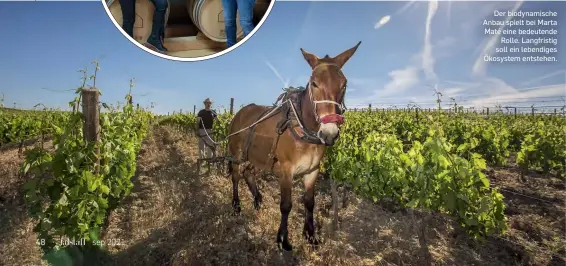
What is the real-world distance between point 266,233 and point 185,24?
3.46 m

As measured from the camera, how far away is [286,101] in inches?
170

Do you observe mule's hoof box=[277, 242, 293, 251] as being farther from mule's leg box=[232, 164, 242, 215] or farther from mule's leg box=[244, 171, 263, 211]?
mule's leg box=[244, 171, 263, 211]

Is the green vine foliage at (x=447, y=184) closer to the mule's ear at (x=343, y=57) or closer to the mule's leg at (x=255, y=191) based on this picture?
the mule's ear at (x=343, y=57)

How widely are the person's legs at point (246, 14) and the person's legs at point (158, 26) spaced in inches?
17.7

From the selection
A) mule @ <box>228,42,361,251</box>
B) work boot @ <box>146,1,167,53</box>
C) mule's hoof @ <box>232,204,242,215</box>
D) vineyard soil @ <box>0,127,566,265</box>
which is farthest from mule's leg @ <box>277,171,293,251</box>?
work boot @ <box>146,1,167,53</box>

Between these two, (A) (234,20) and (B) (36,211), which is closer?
(A) (234,20)

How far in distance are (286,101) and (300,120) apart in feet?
1.67

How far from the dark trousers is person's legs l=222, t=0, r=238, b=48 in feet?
1.17

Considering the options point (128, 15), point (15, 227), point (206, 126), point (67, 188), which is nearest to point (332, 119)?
point (128, 15)

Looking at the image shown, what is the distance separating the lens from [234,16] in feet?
6.77

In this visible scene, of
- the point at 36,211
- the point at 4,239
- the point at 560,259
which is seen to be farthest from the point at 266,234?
the point at 560,259

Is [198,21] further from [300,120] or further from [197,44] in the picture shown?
[300,120]

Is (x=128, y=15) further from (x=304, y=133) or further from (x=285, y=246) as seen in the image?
(x=285, y=246)

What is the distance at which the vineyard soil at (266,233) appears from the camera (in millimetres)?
4246
